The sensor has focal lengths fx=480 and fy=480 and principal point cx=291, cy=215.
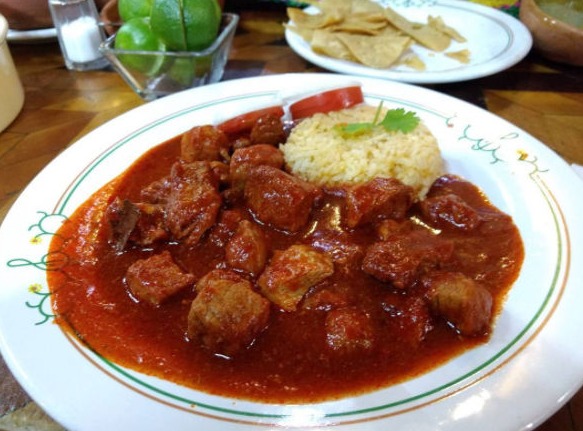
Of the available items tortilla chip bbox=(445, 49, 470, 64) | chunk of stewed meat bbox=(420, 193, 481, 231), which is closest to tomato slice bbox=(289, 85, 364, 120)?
chunk of stewed meat bbox=(420, 193, 481, 231)

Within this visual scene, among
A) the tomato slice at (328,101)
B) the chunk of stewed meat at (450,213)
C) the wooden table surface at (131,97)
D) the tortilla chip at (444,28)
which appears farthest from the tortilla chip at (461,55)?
the chunk of stewed meat at (450,213)

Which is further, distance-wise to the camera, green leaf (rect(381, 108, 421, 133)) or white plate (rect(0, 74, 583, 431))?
green leaf (rect(381, 108, 421, 133))

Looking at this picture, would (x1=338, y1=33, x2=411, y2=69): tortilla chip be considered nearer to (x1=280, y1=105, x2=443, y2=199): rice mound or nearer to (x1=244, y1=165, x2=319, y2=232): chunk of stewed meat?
(x1=280, y1=105, x2=443, y2=199): rice mound

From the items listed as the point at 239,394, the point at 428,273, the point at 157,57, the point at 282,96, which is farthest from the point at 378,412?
the point at 157,57

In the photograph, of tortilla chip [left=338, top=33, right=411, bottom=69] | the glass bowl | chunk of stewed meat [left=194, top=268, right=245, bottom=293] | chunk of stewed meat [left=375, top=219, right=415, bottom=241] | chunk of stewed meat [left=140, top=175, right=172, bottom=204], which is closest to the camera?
chunk of stewed meat [left=194, top=268, right=245, bottom=293]

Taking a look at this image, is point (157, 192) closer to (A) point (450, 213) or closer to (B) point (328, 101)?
(B) point (328, 101)
